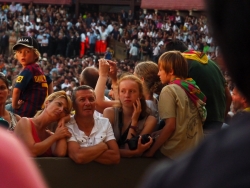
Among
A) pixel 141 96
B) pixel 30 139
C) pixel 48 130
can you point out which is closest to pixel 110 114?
pixel 141 96

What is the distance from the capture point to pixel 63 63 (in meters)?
→ 26.2

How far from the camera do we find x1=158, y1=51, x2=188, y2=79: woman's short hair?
4.50m

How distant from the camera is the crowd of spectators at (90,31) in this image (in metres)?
29.4

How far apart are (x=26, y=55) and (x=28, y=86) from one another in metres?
0.29

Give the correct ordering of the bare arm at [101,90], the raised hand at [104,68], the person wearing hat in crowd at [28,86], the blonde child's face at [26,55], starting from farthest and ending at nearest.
A: 1. the blonde child's face at [26,55]
2. the person wearing hat in crowd at [28,86]
3. the raised hand at [104,68]
4. the bare arm at [101,90]

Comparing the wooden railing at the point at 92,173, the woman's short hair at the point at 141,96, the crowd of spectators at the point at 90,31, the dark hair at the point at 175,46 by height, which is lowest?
the crowd of spectators at the point at 90,31

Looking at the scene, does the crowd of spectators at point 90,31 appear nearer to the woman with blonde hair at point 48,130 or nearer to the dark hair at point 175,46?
the dark hair at point 175,46

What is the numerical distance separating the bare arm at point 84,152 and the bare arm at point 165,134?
1.26 feet

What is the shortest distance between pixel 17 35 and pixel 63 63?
652 centimetres

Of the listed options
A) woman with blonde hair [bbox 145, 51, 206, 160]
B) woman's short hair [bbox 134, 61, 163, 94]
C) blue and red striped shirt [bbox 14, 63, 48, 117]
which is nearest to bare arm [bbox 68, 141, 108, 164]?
woman with blonde hair [bbox 145, 51, 206, 160]

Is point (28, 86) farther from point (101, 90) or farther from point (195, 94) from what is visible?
point (195, 94)

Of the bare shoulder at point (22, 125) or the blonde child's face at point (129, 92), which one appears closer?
the bare shoulder at point (22, 125)

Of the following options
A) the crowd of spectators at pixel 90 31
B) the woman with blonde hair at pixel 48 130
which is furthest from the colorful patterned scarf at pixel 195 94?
the crowd of spectators at pixel 90 31

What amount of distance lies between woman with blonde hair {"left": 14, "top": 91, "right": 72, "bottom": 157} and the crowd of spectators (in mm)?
22550
